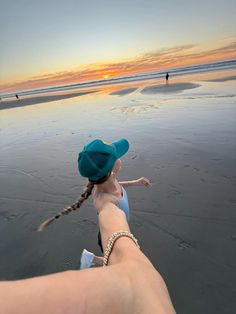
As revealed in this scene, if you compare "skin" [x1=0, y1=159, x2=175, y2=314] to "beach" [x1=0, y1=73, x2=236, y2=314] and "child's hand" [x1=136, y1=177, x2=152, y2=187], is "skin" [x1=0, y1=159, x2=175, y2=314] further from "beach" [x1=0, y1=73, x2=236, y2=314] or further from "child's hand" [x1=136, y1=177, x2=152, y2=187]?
"beach" [x1=0, y1=73, x2=236, y2=314]

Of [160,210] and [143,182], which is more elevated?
[143,182]

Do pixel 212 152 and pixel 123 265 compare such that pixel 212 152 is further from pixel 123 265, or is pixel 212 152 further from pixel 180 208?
pixel 123 265

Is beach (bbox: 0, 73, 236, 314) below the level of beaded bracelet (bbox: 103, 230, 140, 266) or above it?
below

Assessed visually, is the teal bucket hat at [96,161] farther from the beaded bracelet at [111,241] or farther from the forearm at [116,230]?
the beaded bracelet at [111,241]

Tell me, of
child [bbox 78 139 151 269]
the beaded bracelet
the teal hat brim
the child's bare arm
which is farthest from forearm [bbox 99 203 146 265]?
the child's bare arm

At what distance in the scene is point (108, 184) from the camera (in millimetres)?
1821

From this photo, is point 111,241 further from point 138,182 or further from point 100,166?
point 138,182

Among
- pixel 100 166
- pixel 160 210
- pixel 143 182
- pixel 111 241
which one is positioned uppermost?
pixel 100 166

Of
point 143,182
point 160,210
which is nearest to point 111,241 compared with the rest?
point 143,182

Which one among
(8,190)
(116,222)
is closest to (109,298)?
(116,222)

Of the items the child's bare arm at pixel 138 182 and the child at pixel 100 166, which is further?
the child's bare arm at pixel 138 182

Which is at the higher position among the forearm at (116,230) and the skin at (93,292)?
the skin at (93,292)

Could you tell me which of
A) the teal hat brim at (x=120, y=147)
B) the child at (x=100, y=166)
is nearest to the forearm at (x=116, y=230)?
the child at (x=100, y=166)

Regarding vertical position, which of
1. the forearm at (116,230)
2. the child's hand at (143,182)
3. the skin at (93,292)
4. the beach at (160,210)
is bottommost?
the beach at (160,210)
